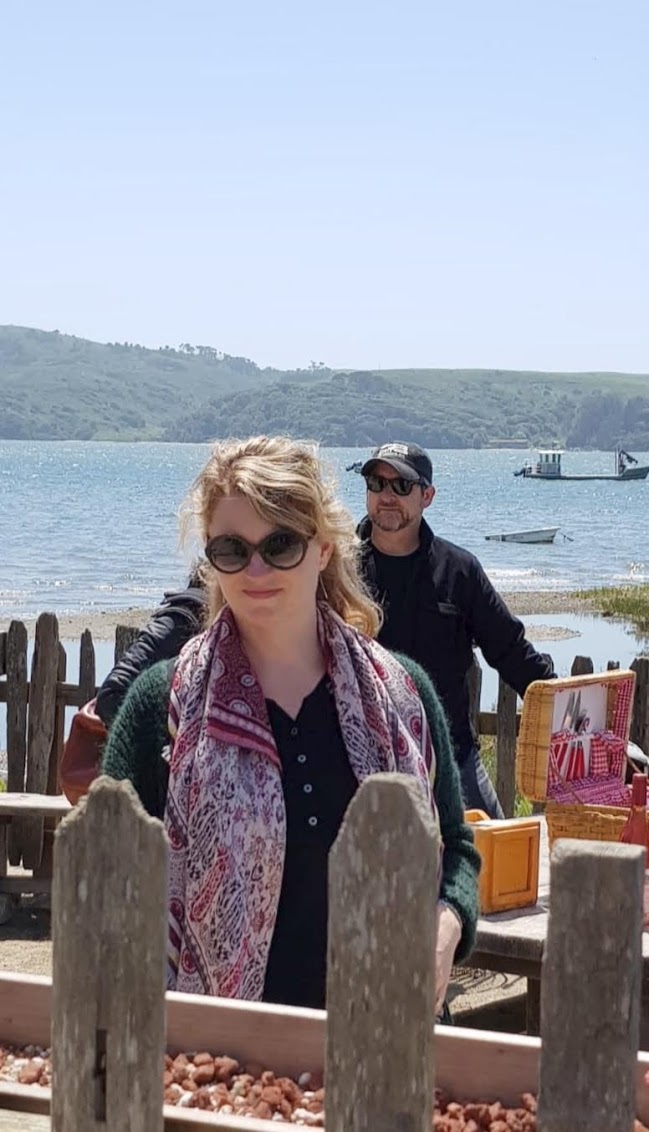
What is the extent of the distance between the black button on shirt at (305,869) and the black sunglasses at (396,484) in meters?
2.97

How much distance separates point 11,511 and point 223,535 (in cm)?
7504

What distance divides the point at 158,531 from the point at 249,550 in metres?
61.8

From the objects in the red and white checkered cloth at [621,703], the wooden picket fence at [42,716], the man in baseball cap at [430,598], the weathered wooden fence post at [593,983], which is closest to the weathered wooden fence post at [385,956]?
the weathered wooden fence post at [593,983]

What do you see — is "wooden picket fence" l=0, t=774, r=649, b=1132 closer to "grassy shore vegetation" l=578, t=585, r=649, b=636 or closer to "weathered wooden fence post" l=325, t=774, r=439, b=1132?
"weathered wooden fence post" l=325, t=774, r=439, b=1132

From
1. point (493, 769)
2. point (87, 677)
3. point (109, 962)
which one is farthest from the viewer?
point (493, 769)

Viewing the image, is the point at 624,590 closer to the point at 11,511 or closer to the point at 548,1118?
the point at 548,1118

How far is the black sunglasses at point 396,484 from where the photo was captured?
571cm

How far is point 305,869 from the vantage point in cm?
277

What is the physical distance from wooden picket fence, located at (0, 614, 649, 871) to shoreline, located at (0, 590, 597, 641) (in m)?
18.8

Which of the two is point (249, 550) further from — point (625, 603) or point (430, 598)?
point (625, 603)

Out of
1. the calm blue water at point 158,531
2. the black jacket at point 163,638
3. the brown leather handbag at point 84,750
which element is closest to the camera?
the brown leather handbag at point 84,750

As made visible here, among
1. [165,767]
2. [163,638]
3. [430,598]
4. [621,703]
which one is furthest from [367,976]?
[430,598]

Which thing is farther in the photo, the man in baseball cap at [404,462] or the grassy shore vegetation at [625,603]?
the grassy shore vegetation at [625,603]

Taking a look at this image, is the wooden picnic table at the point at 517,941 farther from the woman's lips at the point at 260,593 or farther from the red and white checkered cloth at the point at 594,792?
the woman's lips at the point at 260,593
